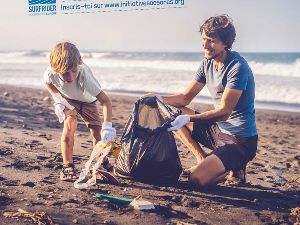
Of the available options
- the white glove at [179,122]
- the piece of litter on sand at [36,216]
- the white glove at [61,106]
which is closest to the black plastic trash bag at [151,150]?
the white glove at [179,122]

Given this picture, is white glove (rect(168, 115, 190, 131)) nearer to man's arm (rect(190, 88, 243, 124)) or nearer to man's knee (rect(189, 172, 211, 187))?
man's arm (rect(190, 88, 243, 124))

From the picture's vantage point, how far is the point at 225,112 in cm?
356

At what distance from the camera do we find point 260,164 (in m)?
4.74

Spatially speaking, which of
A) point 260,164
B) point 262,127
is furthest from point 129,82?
point 260,164

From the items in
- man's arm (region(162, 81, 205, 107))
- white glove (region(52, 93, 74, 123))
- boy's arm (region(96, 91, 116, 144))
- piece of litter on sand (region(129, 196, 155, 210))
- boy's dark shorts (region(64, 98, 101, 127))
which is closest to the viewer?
piece of litter on sand (region(129, 196, 155, 210))

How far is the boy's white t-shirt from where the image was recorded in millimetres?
3664

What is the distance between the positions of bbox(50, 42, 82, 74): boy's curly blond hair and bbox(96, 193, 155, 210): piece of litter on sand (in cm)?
106

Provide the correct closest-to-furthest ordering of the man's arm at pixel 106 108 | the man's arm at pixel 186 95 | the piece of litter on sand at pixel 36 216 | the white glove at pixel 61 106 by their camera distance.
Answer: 1. the piece of litter on sand at pixel 36 216
2. the man's arm at pixel 106 108
3. the white glove at pixel 61 106
4. the man's arm at pixel 186 95

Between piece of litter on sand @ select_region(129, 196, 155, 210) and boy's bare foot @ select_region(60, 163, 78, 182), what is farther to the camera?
boy's bare foot @ select_region(60, 163, 78, 182)

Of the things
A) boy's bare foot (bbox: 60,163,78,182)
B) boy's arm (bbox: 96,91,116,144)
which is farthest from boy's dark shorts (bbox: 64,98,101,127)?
boy's bare foot (bbox: 60,163,78,182)

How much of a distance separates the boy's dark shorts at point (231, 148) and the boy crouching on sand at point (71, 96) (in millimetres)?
955

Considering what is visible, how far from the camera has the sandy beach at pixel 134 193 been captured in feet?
9.40

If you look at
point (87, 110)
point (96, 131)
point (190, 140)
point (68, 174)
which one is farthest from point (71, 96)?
point (190, 140)

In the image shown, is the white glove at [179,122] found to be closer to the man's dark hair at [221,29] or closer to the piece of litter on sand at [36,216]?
the man's dark hair at [221,29]
